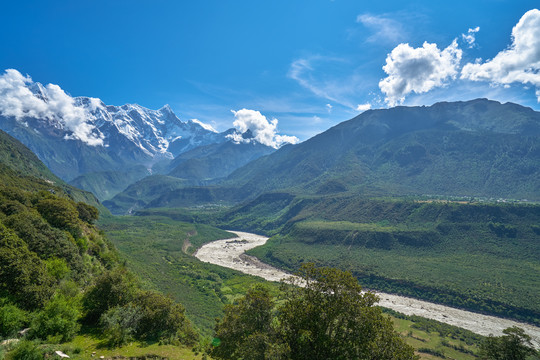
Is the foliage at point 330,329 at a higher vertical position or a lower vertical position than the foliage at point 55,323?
higher

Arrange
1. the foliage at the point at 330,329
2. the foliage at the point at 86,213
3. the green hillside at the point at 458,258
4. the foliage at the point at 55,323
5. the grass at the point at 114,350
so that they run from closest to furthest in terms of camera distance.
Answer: the foliage at the point at 330,329 → the grass at the point at 114,350 → the foliage at the point at 55,323 → the foliage at the point at 86,213 → the green hillside at the point at 458,258

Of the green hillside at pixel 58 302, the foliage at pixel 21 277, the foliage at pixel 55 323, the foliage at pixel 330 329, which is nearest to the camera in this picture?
the foliage at pixel 330 329

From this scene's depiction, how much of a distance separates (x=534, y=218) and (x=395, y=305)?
12918 centimetres

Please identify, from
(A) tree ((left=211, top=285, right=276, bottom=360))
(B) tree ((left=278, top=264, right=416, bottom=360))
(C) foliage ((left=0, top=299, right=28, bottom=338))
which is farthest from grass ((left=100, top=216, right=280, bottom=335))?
(B) tree ((left=278, top=264, right=416, bottom=360))

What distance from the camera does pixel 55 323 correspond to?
29578 millimetres

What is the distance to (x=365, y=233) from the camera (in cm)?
19938

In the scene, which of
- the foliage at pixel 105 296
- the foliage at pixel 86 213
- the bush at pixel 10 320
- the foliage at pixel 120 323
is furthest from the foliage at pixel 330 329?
the foliage at pixel 86 213

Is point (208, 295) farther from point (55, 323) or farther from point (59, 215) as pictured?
point (55, 323)

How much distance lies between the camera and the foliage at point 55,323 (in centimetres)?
2877

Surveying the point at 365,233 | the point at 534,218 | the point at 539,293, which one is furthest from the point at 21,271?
the point at 534,218

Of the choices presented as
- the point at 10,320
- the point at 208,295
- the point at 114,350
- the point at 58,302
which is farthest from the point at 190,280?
the point at 10,320

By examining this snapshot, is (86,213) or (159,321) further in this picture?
(86,213)

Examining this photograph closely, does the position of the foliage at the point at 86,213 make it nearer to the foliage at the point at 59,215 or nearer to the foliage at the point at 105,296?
the foliage at the point at 59,215

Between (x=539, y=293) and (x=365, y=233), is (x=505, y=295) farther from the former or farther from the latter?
(x=365, y=233)
